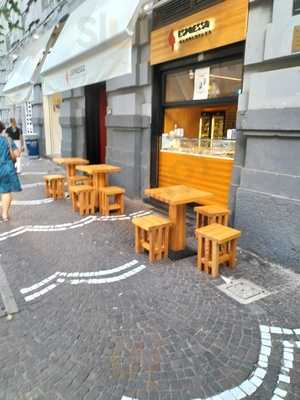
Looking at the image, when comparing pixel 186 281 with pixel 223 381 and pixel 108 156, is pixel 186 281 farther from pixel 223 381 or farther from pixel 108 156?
pixel 108 156

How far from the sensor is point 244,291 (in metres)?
A: 3.28

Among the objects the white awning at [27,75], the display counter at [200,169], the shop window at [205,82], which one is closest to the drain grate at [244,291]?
the display counter at [200,169]

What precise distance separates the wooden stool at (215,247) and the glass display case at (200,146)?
5.31ft

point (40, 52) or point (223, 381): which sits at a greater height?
point (40, 52)

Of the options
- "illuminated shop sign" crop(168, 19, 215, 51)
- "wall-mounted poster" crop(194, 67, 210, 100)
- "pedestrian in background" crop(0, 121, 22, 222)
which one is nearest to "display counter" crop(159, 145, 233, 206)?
"wall-mounted poster" crop(194, 67, 210, 100)

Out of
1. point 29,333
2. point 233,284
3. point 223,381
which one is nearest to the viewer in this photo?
point 223,381

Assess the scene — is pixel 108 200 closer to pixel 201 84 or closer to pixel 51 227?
pixel 51 227

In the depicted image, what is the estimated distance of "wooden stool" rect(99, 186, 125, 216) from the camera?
5.75 metres

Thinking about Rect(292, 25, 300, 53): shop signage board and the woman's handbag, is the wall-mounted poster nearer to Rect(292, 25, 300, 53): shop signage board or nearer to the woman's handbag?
Rect(292, 25, 300, 53): shop signage board

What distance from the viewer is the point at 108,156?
7.84 m

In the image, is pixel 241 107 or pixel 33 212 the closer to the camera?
pixel 241 107

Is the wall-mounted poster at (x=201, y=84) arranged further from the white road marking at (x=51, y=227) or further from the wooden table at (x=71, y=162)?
the wooden table at (x=71, y=162)

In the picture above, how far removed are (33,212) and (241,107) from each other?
4.32 meters

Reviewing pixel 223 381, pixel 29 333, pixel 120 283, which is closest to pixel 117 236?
pixel 120 283
